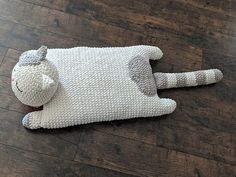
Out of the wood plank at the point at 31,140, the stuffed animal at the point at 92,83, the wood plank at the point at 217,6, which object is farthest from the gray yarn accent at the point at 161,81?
the wood plank at the point at 217,6

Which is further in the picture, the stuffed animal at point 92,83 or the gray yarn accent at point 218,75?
the gray yarn accent at point 218,75

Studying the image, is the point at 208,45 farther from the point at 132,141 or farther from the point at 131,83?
the point at 132,141

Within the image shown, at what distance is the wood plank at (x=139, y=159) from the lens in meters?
0.96

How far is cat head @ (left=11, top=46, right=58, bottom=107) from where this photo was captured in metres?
0.88

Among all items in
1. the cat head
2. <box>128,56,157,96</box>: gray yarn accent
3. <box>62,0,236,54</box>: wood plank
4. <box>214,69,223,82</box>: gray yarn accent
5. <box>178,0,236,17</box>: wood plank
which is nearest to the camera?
the cat head

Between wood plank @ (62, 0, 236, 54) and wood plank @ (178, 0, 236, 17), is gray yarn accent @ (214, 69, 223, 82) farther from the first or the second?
wood plank @ (178, 0, 236, 17)

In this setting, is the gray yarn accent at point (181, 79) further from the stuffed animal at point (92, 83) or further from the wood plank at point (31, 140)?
the wood plank at point (31, 140)

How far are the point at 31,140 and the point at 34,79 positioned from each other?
0.20 meters

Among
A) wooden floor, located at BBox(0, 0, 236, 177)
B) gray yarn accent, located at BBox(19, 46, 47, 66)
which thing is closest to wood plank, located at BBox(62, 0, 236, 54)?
wooden floor, located at BBox(0, 0, 236, 177)

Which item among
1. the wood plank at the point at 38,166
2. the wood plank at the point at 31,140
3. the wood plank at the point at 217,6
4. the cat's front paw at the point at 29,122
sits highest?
the wood plank at the point at 217,6

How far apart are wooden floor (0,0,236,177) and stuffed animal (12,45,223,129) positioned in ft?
0.15

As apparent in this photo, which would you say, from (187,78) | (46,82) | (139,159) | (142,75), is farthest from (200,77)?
(46,82)

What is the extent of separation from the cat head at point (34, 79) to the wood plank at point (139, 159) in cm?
19

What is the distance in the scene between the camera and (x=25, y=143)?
0.95 metres
